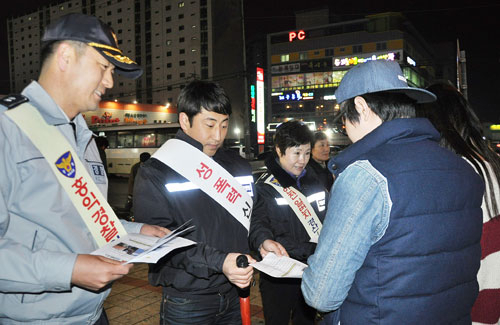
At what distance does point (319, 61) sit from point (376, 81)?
248ft

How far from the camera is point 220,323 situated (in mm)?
2160

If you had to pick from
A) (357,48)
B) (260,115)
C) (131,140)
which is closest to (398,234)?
(131,140)

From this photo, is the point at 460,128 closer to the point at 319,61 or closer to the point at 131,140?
the point at 131,140

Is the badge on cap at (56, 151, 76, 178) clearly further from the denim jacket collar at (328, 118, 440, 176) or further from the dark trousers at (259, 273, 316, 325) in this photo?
the dark trousers at (259, 273, 316, 325)

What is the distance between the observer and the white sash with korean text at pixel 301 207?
2.99 metres

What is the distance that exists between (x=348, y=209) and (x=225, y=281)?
109cm

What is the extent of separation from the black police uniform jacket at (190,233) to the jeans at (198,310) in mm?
41

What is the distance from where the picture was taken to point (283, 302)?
111 inches

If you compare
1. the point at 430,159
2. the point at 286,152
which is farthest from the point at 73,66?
the point at 286,152

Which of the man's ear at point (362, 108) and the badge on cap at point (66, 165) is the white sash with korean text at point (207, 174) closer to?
the badge on cap at point (66, 165)

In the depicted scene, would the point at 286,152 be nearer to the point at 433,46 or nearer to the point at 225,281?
the point at 225,281

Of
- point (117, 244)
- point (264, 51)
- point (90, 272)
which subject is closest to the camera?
point (90, 272)

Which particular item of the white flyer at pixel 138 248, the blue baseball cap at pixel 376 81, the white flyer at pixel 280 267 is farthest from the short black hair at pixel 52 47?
the white flyer at pixel 280 267

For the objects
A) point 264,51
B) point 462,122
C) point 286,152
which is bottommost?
point 286,152
